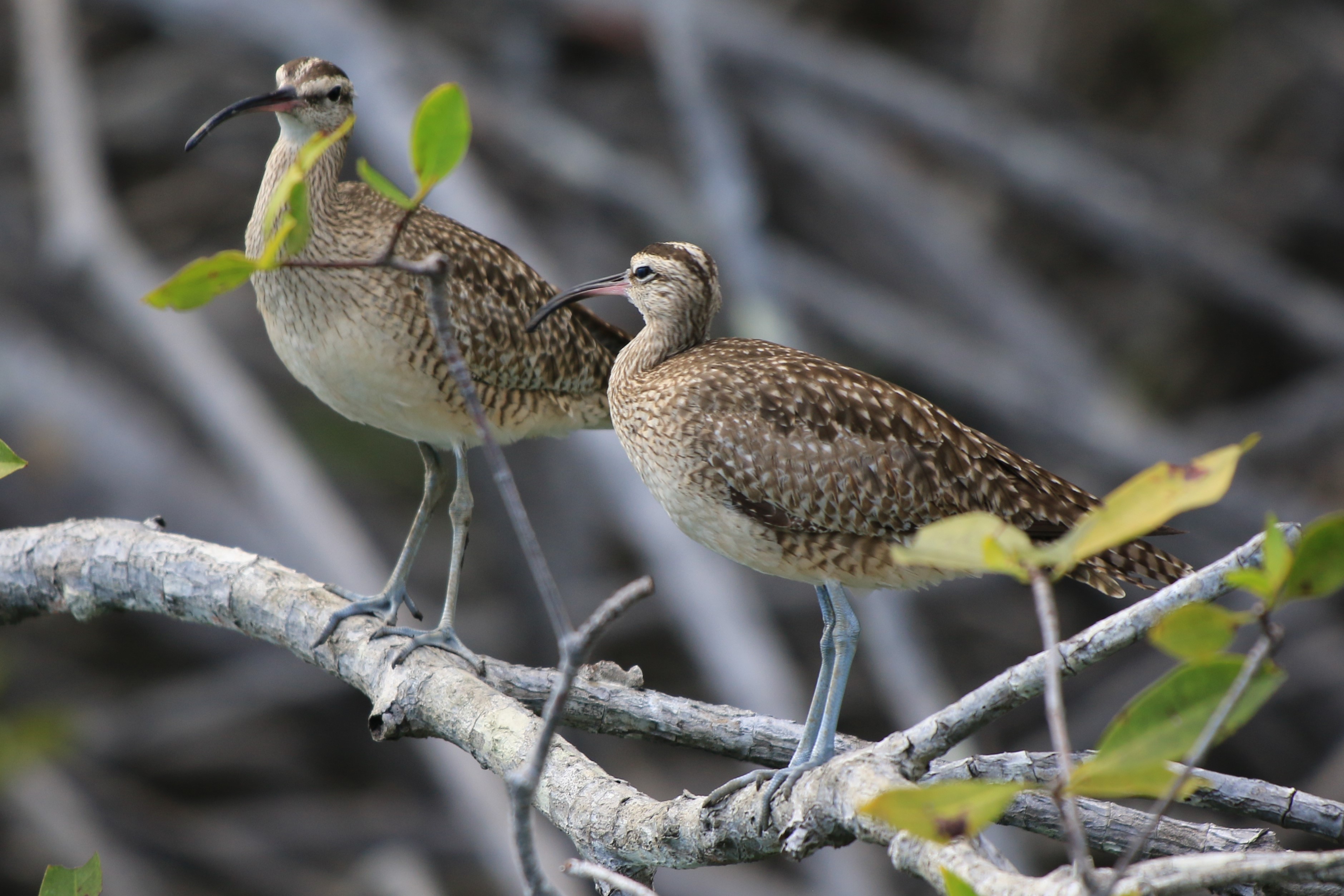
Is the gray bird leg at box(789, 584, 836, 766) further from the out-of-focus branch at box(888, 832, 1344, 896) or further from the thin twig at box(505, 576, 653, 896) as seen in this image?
the thin twig at box(505, 576, 653, 896)

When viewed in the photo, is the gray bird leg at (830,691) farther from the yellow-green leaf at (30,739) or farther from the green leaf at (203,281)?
the yellow-green leaf at (30,739)

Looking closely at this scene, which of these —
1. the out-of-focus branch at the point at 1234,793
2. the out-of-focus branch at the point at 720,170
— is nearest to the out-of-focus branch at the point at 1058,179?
the out-of-focus branch at the point at 720,170

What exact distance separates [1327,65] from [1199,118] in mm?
1356

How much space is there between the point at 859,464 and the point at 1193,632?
152 cm

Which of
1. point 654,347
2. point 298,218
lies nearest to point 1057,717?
point 298,218

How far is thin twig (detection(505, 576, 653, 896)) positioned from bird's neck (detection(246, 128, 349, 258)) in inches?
73.0

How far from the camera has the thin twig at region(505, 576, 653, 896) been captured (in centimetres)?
141

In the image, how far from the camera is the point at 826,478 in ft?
9.04

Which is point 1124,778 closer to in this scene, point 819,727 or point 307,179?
point 819,727

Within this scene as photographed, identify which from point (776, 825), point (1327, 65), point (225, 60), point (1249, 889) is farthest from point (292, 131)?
point (1327, 65)

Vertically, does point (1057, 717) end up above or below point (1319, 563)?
below

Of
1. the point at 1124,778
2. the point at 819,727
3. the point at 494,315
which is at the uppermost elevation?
the point at 494,315

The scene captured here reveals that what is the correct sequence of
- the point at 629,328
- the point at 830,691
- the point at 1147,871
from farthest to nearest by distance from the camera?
the point at 629,328
the point at 830,691
the point at 1147,871

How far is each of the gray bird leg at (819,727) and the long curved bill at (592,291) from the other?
0.89 m
